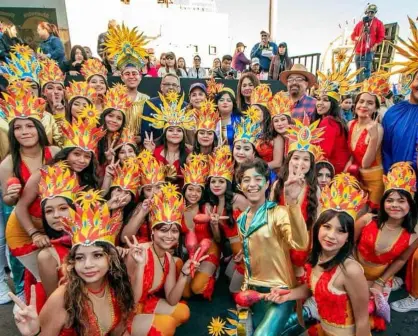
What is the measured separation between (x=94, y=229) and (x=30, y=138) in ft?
4.18

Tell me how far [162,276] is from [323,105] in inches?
111

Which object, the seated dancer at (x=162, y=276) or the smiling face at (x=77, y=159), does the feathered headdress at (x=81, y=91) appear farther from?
the seated dancer at (x=162, y=276)

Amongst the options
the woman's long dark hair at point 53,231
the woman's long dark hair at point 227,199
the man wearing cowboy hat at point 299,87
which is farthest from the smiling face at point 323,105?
the woman's long dark hair at point 53,231

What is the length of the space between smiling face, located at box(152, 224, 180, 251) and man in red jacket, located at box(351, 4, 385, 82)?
7077 mm

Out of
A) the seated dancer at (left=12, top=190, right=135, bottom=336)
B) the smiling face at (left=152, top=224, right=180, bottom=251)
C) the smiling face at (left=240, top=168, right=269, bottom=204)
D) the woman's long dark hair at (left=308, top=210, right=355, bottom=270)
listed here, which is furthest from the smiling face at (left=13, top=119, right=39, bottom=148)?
the woman's long dark hair at (left=308, top=210, right=355, bottom=270)

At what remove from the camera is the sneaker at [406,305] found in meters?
3.03

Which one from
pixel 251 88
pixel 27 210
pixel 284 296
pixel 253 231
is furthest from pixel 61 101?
pixel 284 296

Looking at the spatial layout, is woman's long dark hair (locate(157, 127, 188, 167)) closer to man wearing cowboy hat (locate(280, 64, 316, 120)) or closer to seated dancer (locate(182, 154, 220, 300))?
seated dancer (locate(182, 154, 220, 300))

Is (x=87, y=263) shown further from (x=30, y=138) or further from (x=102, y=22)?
(x=102, y=22)

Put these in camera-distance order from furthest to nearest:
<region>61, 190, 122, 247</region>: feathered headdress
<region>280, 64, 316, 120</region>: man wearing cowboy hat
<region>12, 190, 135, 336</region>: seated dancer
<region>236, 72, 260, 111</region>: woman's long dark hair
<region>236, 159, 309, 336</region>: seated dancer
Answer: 1. <region>236, 72, 260, 111</region>: woman's long dark hair
2. <region>280, 64, 316, 120</region>: man wearing cowboy hat
3. <region>236, 159, 309, 336</region>: seated dancer
4. <region>61, 190, 122, 247</region>: feathered headdress
5. <region>12, 190, 135, 336</region>: seated dancer

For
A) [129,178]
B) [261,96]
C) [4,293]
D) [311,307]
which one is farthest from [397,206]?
[4,293]

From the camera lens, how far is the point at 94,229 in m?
2.10

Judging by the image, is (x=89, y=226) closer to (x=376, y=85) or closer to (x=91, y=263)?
(x=91, y=263)

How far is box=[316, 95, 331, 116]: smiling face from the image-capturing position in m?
A: 4.06
